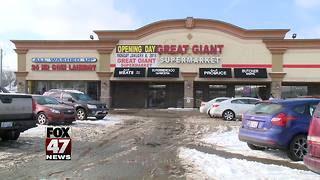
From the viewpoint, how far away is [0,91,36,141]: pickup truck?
13.1 m

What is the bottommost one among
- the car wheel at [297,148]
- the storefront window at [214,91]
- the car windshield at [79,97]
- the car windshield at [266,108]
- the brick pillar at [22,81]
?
the car wheel at [297,148]

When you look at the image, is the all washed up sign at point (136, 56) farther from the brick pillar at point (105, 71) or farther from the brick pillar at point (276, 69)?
the brick pillar at point (276, 69)

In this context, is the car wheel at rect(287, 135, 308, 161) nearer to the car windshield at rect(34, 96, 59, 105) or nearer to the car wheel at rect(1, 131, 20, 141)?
the car wheel at rect(1, 131, 20, 141)

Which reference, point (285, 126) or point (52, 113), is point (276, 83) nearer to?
point (52, 113)

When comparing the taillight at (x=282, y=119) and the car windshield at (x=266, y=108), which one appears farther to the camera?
the car windshield at (x=266, y=108)

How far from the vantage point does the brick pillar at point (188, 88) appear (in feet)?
150

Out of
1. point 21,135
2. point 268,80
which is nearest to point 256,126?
point 21,135

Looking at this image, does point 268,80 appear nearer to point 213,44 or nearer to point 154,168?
point 213,44

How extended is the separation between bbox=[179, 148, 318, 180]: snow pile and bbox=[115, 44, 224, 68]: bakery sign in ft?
112

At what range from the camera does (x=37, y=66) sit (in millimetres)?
47719

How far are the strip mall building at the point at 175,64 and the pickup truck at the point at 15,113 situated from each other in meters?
32.0

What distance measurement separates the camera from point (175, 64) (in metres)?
46.0

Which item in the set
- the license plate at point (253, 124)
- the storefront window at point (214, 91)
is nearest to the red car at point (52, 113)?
the license plate at point (253, 124)

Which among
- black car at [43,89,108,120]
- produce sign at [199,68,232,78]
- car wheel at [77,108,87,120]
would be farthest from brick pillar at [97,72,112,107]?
car wheel at [77,108,87,120]
